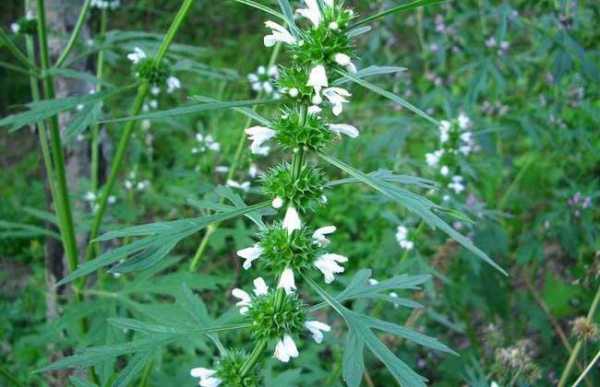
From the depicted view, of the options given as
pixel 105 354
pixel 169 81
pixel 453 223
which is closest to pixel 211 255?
pixel 453 223

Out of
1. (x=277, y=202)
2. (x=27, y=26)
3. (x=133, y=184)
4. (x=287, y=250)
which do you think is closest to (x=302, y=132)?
(x=277, y=202)

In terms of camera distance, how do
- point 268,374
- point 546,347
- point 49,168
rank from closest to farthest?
point 268,374 < point 49,168 < point 546,347

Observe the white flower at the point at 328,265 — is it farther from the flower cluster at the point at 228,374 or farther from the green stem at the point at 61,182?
the green stem at the point at 61,182

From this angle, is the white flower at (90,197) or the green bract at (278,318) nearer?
the green bract at (278,318)

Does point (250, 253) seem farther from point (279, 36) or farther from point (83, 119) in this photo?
point (83, 119)

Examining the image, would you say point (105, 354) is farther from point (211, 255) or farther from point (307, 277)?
point (211, 255)

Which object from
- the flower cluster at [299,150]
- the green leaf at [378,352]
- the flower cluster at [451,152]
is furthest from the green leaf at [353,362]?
the flower cluster at [451,152]
